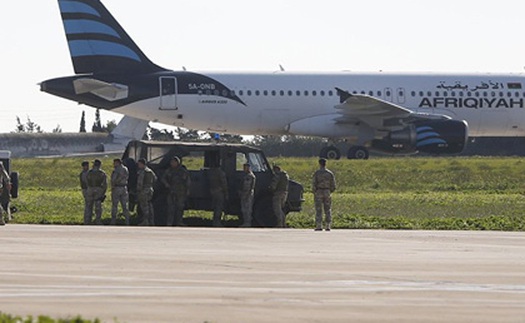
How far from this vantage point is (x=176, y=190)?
26.6m

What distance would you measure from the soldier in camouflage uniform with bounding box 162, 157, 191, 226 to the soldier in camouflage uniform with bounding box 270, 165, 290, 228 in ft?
5.54

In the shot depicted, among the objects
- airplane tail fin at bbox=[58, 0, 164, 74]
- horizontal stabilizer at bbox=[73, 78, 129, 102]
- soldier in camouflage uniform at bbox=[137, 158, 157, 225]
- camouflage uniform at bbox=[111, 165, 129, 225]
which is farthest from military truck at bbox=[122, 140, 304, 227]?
airplane tail fin at bbox=[58, 0, 164, 74]

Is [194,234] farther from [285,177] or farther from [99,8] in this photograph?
[99,8]

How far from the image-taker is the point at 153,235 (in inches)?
875

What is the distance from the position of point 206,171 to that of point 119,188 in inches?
81.2

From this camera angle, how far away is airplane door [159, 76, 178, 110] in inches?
1986

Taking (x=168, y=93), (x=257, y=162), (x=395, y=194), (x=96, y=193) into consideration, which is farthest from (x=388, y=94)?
(x=96, y=193)

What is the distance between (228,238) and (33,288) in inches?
327

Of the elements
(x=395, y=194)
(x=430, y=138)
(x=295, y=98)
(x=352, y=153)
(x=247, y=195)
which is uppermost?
(x=295, y=98)

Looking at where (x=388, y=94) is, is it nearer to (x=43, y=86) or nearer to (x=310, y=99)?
(x=310, y=99)

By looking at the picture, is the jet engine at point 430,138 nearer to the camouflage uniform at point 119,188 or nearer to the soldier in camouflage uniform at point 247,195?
the soldier in camouflage uniform at point 247,195

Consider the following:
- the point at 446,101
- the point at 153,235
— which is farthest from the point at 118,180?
the point at 446,101

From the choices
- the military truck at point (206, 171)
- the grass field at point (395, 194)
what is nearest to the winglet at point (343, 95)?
the grass field at point (395, 194)

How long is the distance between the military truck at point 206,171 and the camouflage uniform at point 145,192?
673 millimetres
